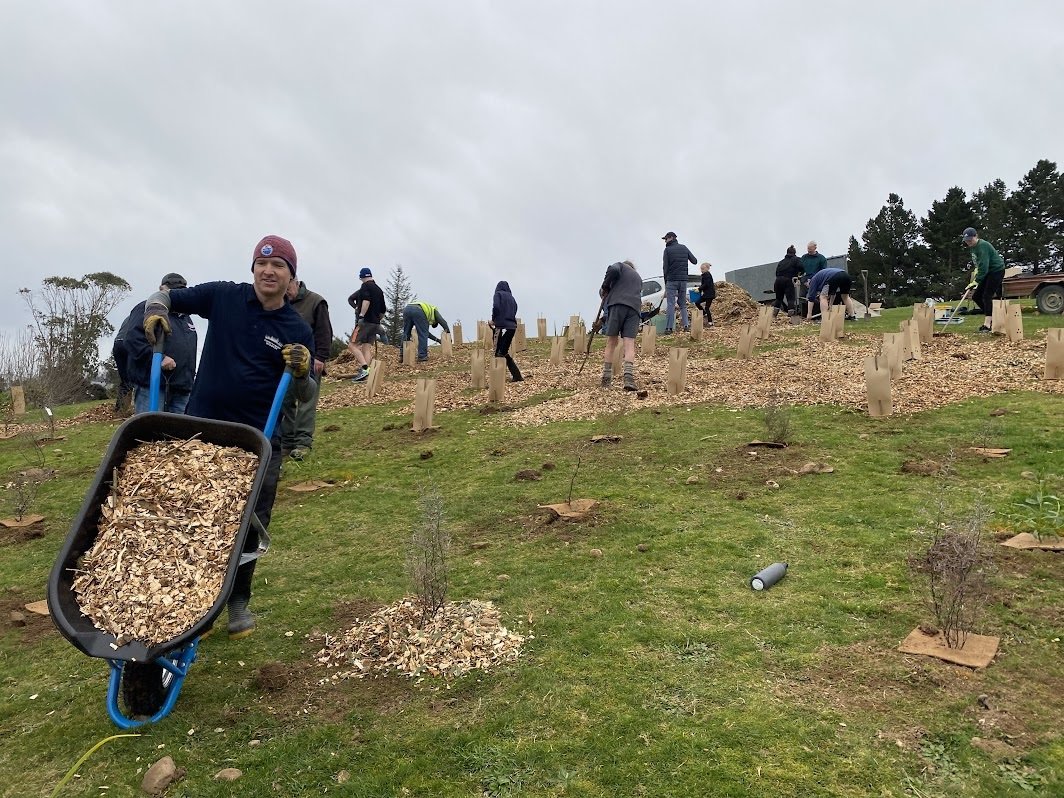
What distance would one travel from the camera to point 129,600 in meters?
2.83

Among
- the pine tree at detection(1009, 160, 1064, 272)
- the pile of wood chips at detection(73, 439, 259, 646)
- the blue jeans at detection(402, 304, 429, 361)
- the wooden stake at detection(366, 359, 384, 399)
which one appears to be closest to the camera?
the pile of wood chips at detection(73, 439, 259, 646)

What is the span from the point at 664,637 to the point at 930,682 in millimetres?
1125

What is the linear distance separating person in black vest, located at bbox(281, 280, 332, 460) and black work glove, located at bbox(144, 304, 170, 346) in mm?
2308

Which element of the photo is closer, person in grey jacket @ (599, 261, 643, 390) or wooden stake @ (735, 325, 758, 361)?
person in grey jacket @ (599, 261, 643, 390)

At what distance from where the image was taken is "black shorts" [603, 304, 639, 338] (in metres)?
9.78

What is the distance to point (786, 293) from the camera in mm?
18578

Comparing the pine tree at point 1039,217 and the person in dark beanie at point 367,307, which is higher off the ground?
the pine tree at point 1039,217

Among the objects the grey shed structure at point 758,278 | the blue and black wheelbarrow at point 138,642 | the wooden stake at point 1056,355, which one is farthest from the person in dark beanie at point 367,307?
the grey shed structure at point 758,278

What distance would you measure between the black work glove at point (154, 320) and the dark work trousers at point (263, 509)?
82 cm

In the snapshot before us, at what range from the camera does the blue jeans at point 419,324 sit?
1570cm

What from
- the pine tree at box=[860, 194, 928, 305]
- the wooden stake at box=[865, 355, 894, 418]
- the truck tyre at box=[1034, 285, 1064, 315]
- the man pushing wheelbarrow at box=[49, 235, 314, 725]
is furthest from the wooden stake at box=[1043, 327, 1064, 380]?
the pine tree at box=[860, 194, 928, 305]

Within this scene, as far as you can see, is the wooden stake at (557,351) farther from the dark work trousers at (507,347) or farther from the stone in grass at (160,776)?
the stone in grass at (160,776)

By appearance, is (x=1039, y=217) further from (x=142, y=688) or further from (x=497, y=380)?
(x=142, y=688)

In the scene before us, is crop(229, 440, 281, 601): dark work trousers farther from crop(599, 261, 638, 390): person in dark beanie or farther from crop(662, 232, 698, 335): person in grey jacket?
crop(662, 232, 698, 335): person in grey jacket
